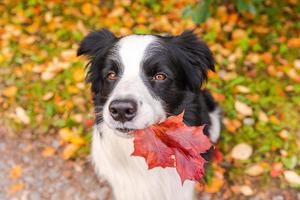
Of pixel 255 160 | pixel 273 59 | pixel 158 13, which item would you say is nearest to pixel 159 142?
pixel 255 160

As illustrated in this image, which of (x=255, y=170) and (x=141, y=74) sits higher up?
(x=141, y=74)

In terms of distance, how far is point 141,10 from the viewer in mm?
5469

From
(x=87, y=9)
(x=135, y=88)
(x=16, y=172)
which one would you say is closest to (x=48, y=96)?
(x=16, y=172)

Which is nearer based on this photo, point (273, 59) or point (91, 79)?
point (91, 79)

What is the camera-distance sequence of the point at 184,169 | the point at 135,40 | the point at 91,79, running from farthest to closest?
the point at 91,79
the point at 135,40
the point at 184,169

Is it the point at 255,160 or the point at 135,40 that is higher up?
the point at 135,40

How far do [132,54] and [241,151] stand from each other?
1.80 m

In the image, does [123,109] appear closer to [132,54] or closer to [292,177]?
[132,54]

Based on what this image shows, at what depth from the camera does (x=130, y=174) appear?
3.41 m

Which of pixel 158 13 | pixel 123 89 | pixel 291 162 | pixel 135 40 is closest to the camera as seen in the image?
pixel 123 89

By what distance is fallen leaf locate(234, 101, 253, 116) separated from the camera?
441 cm

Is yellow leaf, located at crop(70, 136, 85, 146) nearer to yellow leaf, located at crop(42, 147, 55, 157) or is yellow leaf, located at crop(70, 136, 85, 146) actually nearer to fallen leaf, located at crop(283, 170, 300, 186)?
yellow leaf, located at crop(42, 147, 55, 157)

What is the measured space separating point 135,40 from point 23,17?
3.01 m

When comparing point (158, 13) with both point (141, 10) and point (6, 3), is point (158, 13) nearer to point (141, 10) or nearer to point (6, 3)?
point (141, 10)
